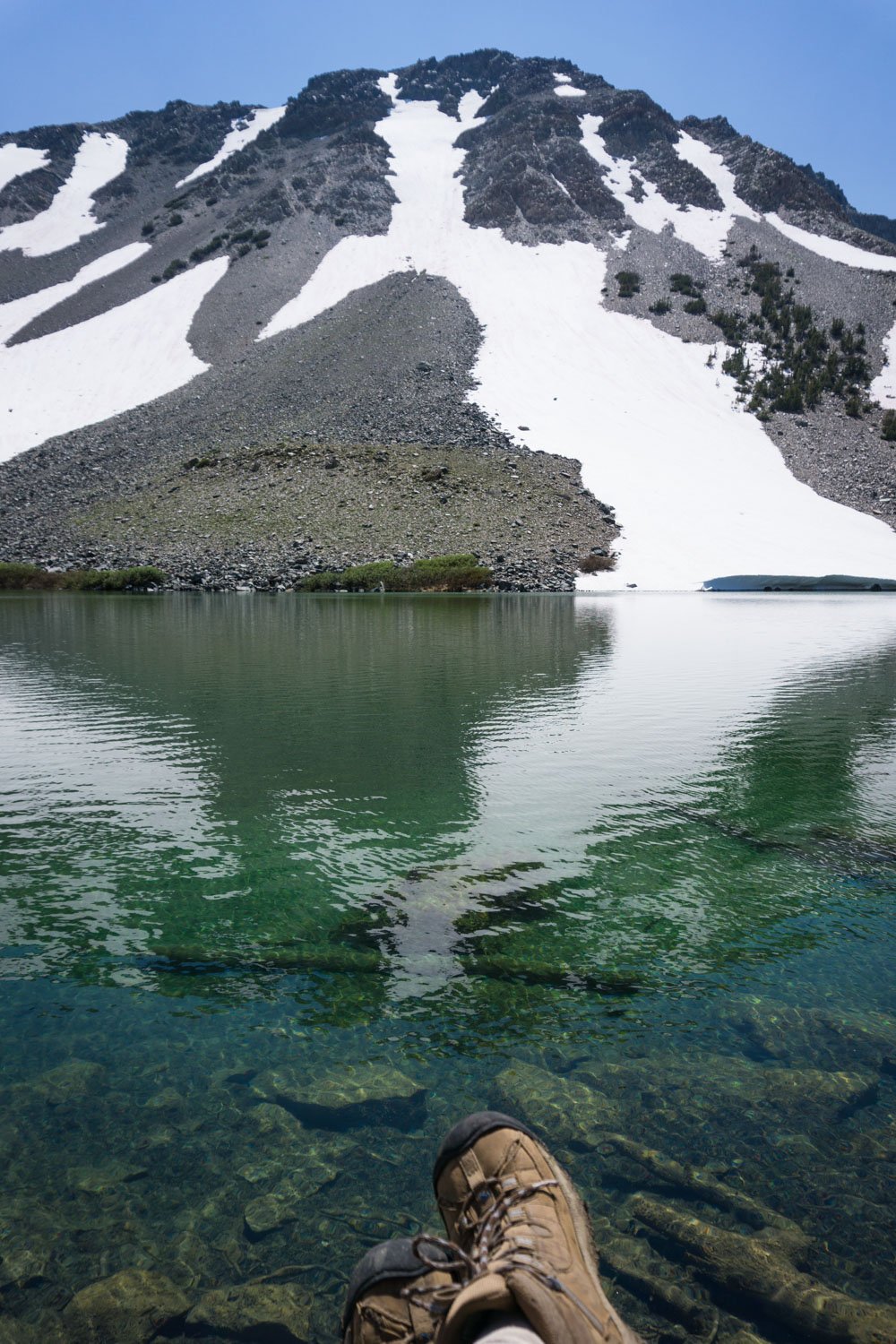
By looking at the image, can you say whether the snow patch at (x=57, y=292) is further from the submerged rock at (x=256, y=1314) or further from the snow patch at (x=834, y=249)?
the submerged rock at (x=256, y=1314)

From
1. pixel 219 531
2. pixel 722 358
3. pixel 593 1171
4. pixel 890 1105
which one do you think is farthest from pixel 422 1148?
pixel 722 358

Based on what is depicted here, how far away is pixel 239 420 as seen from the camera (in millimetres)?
62531

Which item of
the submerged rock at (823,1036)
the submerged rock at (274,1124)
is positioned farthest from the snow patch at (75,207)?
the submerged rock at (823,1036)

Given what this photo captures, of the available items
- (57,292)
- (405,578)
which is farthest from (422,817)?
(57,292)

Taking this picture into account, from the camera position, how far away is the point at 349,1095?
362cm

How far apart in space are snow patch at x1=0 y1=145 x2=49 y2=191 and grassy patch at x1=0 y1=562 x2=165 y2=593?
96190 millimetres

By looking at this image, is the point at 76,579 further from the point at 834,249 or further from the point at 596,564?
the point at 834,249

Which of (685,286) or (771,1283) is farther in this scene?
(685,286)

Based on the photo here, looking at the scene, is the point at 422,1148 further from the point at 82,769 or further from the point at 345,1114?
the point at 82,769

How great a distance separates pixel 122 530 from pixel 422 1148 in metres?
51.8

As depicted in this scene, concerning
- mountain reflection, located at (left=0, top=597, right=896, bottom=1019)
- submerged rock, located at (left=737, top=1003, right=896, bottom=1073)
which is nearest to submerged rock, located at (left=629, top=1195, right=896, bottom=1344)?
submerged rock, located at (left=737, top=1003, right=896, bottom=1073)

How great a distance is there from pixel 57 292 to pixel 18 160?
4834 centimetres

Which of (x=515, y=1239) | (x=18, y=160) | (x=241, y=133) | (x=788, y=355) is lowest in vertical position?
(x=515, y=1239)

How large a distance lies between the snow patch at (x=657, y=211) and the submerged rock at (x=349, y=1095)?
98262 mm
